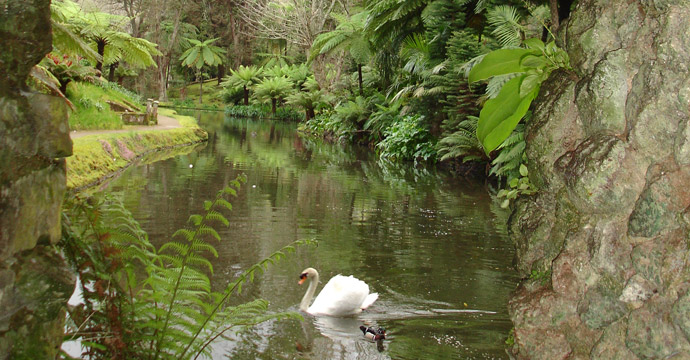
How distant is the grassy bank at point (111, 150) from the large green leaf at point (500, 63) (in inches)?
269

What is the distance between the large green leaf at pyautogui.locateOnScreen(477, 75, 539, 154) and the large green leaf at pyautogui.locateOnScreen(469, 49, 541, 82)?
5cm

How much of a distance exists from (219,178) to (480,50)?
6.31 m

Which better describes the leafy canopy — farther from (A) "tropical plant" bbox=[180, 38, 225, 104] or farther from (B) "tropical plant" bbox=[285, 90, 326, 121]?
(B) "tropical plant" bbox=[285, 90, 326, 121]

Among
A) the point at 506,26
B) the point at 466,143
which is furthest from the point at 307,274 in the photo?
the point at 506,26

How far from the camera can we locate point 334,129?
23250mm

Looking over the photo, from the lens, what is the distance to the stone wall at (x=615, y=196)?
2016 millimetres

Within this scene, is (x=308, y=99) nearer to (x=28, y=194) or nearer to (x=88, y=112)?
(x=88, y=112)

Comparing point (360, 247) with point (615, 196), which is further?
point (360, 247)

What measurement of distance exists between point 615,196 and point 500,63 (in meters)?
0.62

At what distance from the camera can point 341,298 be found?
4.70 m

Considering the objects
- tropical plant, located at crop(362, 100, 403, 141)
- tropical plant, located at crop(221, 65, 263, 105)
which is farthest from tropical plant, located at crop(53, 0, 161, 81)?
tropical plant, located at crop(221, 65, 263, 105)

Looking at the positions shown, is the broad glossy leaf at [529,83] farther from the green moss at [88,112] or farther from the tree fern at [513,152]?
the green moss at [88,112]

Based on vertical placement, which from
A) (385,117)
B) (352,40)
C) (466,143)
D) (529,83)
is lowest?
(466,143)

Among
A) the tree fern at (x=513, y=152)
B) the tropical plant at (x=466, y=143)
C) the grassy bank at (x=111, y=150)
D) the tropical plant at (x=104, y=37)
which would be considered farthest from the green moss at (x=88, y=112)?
the tree fern at (x=513, y=152)
